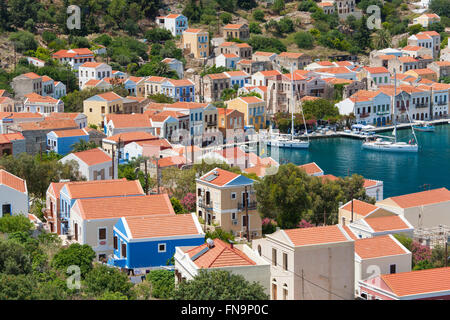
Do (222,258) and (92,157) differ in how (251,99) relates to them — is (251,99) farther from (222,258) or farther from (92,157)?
(222,258)

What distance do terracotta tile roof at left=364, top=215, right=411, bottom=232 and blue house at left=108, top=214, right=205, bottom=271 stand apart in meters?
5.21

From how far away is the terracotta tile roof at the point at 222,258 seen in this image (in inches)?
679

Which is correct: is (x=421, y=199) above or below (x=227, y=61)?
below

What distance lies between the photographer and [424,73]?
64250 mm

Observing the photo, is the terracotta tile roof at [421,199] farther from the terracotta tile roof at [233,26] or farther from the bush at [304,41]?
the bush at [304,41]

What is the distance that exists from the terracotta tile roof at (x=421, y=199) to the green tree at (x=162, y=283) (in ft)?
32.9

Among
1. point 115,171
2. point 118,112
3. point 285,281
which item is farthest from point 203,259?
point 118,112

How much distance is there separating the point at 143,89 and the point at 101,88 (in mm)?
3619

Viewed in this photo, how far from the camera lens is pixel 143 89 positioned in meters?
55.0

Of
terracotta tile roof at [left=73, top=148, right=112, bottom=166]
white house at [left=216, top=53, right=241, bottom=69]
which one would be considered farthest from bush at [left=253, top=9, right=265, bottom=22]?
terracotta tile roof at [left=73, top=148, right=112, bottom=166]

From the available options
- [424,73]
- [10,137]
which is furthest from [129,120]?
[424,73]

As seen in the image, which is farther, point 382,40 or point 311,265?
point 382,40

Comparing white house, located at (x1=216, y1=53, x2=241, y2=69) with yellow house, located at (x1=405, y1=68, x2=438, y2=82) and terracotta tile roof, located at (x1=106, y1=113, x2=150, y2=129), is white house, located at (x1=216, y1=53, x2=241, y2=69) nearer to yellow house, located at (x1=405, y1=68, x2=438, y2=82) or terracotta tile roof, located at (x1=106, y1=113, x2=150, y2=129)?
yellow house, located at (x1=405, y1=68, x2=438, y2=82)

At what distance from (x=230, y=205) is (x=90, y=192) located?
3.92 metres
